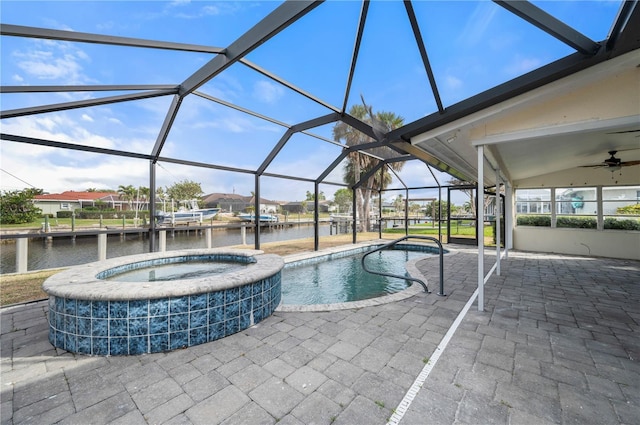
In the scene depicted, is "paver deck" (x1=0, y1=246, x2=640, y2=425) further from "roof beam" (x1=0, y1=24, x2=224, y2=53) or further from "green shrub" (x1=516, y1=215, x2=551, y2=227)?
"green shrub" (x1=516, y1=215, x2=551, y2=227)

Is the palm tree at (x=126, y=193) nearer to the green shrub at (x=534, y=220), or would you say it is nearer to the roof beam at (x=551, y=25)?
the roof beam at (x=551, y=25)

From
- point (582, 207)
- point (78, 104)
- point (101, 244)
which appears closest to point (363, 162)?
point (582, 207)

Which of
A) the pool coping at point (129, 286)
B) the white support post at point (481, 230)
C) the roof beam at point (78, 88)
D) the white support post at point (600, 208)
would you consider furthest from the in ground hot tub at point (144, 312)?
the white support post at point (600, 208)

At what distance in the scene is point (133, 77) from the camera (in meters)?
3.91

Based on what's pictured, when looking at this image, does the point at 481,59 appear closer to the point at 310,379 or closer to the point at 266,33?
the point at 266,33

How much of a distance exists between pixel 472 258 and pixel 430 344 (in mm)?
5859

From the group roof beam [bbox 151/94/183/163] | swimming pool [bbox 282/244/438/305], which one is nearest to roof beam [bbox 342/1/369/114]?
roof beam [bbox 151/94/183/163]

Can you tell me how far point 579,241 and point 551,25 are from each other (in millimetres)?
8800

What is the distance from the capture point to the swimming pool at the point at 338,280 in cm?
508

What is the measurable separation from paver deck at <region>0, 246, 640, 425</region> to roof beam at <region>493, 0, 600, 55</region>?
2.93 m

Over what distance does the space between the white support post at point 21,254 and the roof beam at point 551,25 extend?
764 centimetres

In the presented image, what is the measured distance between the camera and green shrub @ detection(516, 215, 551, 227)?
8776 millimetres

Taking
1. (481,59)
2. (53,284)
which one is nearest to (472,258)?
(481,59)

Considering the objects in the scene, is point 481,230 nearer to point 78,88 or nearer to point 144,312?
point 144,312
